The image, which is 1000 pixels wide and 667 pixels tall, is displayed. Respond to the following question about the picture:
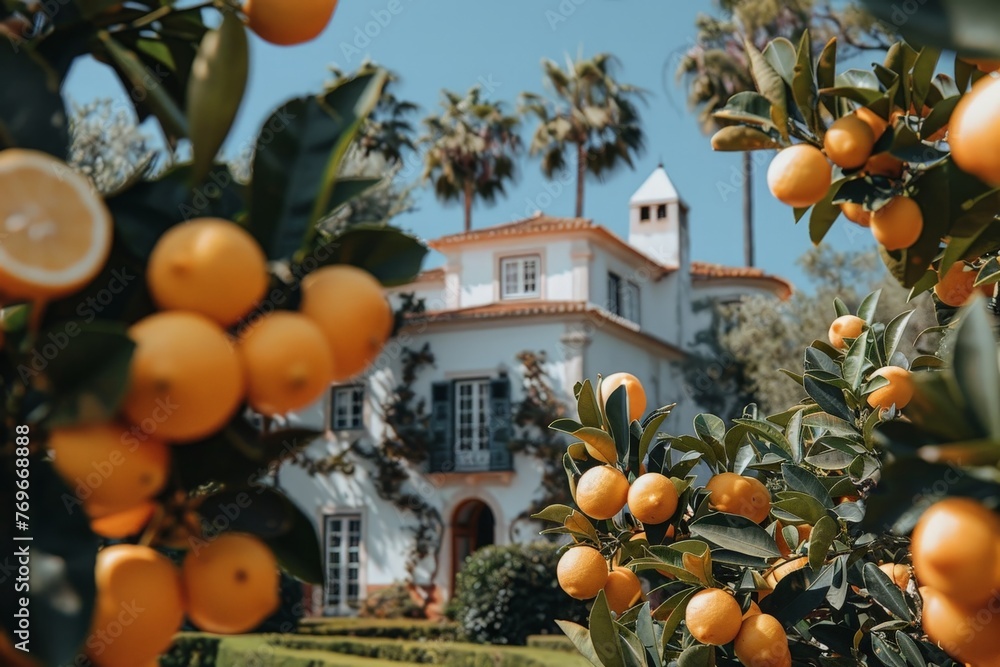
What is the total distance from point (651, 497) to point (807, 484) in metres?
0.30

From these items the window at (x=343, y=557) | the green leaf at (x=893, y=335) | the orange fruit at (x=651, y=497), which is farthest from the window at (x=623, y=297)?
the orange fruit at (x=651, y=497)

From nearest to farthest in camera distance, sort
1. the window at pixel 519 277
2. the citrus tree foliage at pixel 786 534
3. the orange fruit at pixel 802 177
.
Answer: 1. the orange fruit at pixel 802 177
2. the citrus tree foliage at pixel 786 534
3. the window at pixel 519 277

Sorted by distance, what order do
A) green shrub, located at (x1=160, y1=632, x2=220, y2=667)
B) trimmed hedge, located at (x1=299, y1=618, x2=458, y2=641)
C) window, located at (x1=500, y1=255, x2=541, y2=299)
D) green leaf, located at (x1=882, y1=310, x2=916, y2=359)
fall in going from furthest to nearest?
window, located at (x1=500, y1=255, x2=541, y2=299)
trimmed hedge, located at (x1=299, y1=618, x2=458, y2=641)
green shrub, located at (x1=160, y1=632, x2=220, y2=667)
green leaf, located at (x1=882, y1=310, x2=916, y2=359)

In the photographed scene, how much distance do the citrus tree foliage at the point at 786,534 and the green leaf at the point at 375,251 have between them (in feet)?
3.10

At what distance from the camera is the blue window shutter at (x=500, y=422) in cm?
1912

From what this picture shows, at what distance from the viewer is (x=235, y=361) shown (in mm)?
755

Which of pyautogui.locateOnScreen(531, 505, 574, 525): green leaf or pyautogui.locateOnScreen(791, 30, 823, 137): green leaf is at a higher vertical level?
pyautogui.locateOnScreen(791, 30, 823, 137): green leaf

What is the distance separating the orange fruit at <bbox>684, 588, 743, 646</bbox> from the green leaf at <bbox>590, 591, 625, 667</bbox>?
15 centimetres

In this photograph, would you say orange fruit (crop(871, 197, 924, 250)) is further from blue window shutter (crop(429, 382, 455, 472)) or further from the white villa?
blue window shutter (crop(429, 382, 455, 472))

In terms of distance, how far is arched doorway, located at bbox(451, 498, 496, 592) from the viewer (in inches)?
778

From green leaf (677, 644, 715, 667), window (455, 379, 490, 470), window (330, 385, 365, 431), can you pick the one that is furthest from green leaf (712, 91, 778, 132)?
window (330, 385, 365, 431)

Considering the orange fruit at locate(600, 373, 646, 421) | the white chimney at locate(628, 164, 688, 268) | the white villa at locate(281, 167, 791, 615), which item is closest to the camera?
the orange fruit at locate(600, 373, 646, 421)

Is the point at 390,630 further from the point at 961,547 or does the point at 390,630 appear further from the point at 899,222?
the point at 961,547

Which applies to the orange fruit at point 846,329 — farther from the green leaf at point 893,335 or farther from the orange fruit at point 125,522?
the orange fruit at point 125,522
